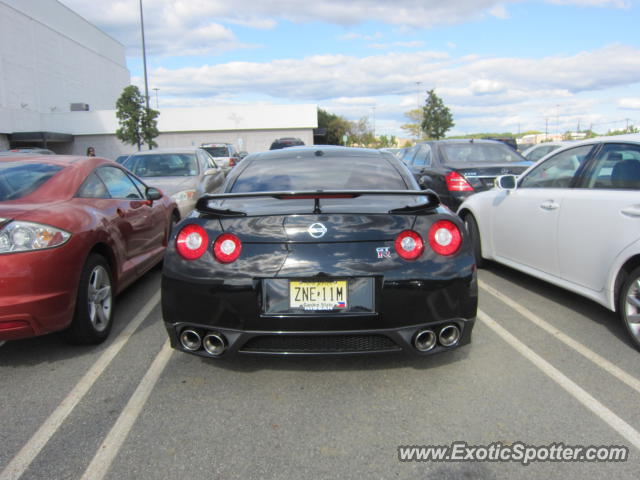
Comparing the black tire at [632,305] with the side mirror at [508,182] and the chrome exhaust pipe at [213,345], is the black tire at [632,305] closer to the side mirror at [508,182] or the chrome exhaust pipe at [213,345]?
the side mirror at [508,182]

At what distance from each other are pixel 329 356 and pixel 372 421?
1.39ft

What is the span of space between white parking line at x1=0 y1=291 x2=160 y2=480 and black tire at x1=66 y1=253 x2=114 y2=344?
0.16 metres

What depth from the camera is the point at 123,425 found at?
2754 mm

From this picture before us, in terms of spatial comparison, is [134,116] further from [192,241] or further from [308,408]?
[308,408]

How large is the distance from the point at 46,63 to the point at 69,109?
547cm

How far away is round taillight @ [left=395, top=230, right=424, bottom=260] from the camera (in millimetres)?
2932

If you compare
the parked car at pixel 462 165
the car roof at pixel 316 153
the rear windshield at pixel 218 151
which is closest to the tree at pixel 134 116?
the rear windshield at pixel 218 151

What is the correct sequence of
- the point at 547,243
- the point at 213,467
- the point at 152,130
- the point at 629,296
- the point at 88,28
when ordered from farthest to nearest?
the point at 88,28
the point at 152,130
the point at 547,243
the point at 629,296
the point at 213,467

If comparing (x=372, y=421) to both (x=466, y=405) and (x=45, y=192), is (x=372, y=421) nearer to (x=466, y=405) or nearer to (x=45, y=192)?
(x=466, y=405)

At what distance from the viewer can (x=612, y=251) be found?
3809 millimetres

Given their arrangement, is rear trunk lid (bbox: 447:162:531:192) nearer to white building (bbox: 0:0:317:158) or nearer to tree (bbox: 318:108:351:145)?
white building (bbox: 0:0:317:158)

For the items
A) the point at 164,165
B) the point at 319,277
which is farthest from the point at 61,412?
the point at 164,165

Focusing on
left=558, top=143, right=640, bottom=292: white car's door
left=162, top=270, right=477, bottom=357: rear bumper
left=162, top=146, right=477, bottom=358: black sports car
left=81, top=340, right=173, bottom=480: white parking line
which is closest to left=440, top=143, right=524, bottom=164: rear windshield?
left=558, top=143, right=640, bottom=292: white car's door

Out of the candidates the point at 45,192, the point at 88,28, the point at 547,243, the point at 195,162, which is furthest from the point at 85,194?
the point at 88,28
